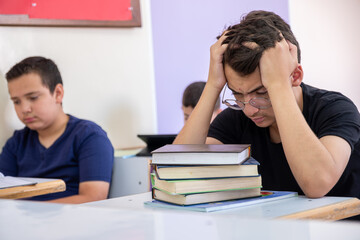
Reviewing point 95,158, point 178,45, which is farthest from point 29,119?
point 178,45

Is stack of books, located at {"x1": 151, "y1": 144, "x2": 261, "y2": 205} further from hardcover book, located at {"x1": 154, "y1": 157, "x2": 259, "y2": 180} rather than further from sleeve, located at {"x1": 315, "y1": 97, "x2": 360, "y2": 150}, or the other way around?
sleeve, located at {"x1": 315, "y1": 97, "x2": 360, "y2": 150}

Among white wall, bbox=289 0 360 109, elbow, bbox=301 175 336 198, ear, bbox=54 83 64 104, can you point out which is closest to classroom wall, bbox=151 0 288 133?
ear, bbox=54 83 64 104

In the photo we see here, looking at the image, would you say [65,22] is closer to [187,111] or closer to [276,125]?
[187,111]

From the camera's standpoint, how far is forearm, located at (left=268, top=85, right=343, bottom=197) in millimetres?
1193

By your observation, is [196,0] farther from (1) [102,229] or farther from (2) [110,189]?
(1) [102,229]

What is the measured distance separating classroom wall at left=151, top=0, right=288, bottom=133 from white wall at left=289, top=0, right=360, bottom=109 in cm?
92

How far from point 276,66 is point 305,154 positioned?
0.27 metres

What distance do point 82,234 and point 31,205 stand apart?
0.14m

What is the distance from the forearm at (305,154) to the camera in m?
1.19

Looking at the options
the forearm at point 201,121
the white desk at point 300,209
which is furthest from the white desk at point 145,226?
the forearm at point 201,121

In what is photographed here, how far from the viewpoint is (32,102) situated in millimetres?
2410

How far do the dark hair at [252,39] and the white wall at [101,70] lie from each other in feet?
4.78

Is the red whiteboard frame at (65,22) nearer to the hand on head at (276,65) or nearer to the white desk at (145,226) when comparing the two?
the hand on head at (276,65)

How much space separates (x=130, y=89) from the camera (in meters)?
2.93
